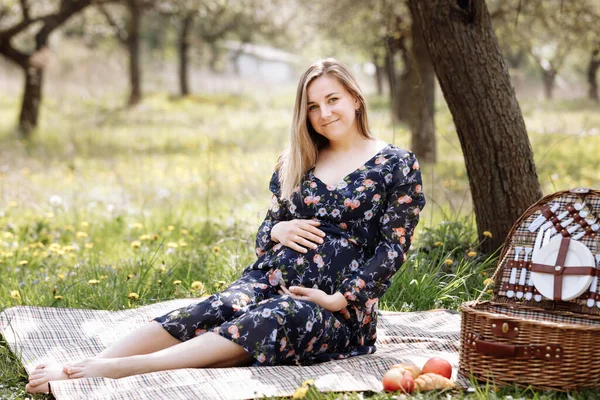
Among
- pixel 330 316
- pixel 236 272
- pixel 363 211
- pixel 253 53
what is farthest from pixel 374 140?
pixel 253 53

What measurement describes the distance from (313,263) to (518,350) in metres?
0.96

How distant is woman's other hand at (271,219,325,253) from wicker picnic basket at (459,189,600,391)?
2.34ft

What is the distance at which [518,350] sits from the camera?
286 centimetres

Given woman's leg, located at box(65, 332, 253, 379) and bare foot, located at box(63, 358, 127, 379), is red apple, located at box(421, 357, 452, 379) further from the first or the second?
bare foot, located at box(63, 358, 127, 379)

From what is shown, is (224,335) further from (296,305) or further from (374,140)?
(374,140)

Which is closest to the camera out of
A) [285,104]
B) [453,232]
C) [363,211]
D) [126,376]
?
[126,376]

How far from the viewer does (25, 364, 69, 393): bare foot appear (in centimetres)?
305

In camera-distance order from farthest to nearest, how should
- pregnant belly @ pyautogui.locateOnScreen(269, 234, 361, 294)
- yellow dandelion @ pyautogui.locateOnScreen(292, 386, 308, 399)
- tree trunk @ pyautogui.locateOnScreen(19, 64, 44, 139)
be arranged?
tree trunk @ pyautogui.locateOnScreen(19, 64, 44, 139)
pregnant belly @ pyautogui.locateOnScreen(269, 234, 361, 294)
yellow dandelion @ pyautogui.locateOnScreen(292, 386, 308, 399)

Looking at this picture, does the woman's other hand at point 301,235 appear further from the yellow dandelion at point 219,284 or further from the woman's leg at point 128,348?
the yellow dandelion at point 219,284

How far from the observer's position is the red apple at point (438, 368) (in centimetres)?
297

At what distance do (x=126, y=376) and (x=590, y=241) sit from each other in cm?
197

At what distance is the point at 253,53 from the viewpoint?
4053 cm

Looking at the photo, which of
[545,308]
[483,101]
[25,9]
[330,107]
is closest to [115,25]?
[25,9]

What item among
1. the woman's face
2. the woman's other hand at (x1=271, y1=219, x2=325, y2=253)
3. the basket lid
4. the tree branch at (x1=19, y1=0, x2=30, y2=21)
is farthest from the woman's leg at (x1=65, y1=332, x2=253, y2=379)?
the tree branch at (x1=19, y1=0, x2=30, y2=21)
